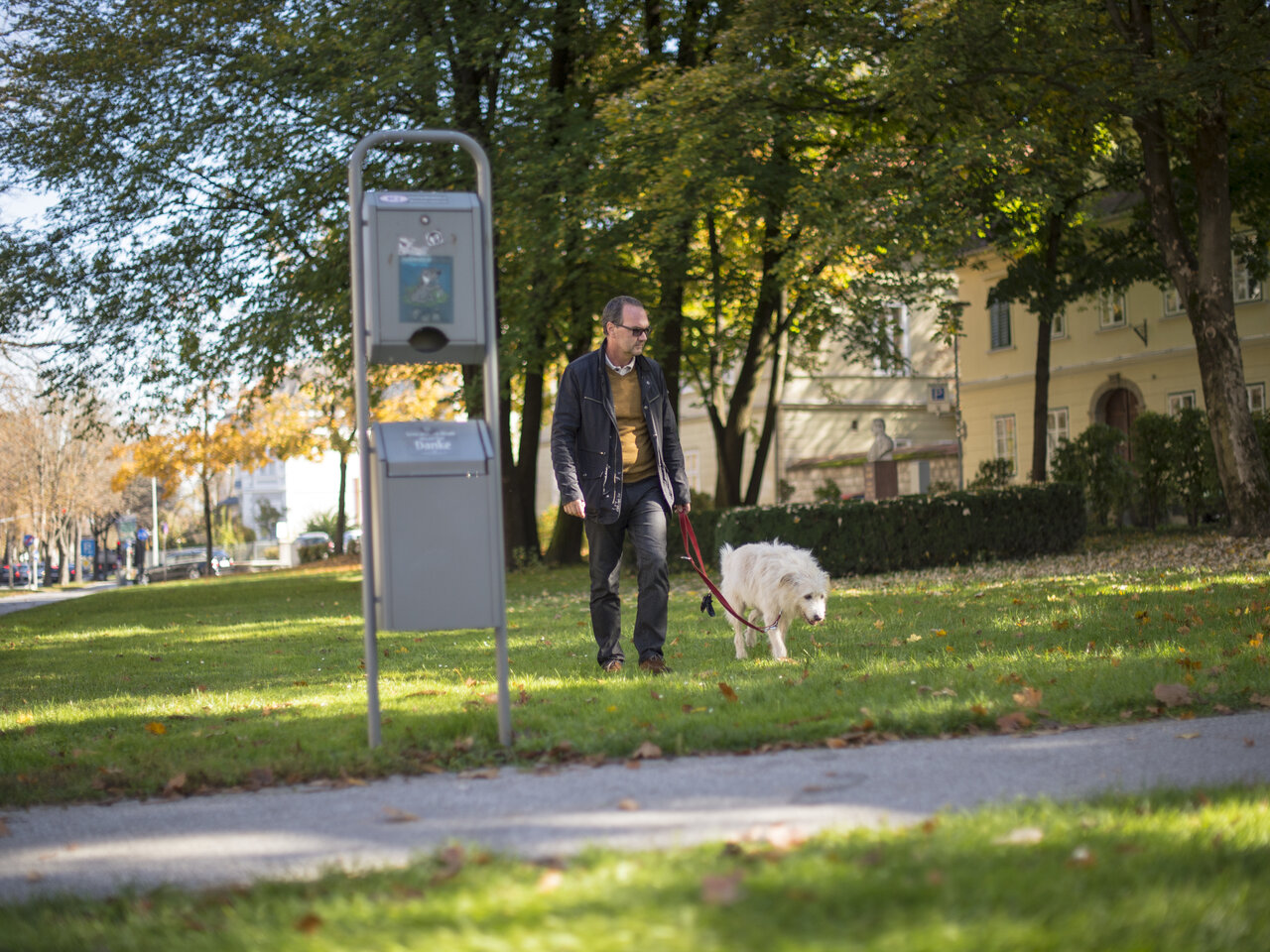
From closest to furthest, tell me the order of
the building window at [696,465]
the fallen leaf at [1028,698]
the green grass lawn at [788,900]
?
the green grass lawn at [788,900] → the fallen leaf at [1028,698] → the building window at [696,465]

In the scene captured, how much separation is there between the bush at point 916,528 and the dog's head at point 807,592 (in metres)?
9.18

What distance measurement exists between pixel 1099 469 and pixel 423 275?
1955 centimetres

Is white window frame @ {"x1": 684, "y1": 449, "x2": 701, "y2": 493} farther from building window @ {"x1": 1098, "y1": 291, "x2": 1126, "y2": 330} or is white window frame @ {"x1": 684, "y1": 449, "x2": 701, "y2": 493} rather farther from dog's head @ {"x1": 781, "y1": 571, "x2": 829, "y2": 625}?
dog's head @ {"x1": 781, "y1": 571, "x2": 829, "y2": 625}

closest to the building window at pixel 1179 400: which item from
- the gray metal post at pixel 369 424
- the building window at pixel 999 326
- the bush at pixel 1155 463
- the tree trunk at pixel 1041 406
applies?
the building window at pixel 999 326

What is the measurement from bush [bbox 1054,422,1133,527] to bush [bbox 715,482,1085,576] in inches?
174

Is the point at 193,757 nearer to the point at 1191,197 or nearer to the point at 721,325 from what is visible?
the point at 1191,197

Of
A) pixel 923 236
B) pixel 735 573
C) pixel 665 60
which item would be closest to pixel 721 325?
pixel 665 60

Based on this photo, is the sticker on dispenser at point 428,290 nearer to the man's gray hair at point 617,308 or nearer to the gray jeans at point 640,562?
the man's gray hair at point 617,308

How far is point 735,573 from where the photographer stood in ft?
27.3

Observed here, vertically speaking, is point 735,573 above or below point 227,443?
below

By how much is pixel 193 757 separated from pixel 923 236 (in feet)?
43.2

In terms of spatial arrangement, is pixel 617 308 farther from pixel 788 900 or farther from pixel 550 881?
pixel 788 900

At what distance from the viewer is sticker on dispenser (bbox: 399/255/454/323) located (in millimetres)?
5254

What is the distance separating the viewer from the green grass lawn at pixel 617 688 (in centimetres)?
517
